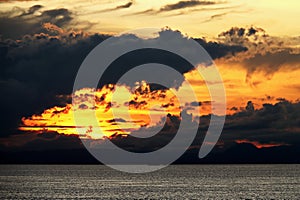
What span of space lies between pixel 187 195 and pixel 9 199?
46565 millimetres

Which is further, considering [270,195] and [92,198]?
[270,195]

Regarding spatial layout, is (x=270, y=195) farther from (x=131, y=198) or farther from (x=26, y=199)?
(x=26, y=199)

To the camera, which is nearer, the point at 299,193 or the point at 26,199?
the point at 26,199

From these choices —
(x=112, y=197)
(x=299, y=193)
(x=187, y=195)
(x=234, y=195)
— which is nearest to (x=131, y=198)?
(x=112, y=197)

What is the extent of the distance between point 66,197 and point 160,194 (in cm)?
2577

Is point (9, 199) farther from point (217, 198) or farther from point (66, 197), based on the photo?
point (217, 198)

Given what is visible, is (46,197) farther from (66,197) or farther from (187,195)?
(187,195)

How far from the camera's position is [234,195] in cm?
17600

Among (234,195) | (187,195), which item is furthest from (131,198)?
(234,195)

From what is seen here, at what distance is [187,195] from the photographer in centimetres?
17512

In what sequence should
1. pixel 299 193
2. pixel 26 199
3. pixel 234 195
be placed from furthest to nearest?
1. pixel 299 193
2. pixel 234 195
3. pixel 26 199

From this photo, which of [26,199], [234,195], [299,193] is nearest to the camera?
[26,199]

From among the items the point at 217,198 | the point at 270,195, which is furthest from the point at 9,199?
the point at 270,195

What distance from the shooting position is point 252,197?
6649 inches
